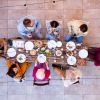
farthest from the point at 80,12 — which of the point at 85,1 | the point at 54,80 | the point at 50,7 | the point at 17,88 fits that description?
the point at 17,88

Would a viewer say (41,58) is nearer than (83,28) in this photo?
No

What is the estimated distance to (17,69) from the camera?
4.14 metres

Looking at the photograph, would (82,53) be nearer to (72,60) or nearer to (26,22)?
(72,60)

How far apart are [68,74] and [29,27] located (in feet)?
3.27

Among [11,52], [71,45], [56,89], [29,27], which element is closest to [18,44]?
[11,52]

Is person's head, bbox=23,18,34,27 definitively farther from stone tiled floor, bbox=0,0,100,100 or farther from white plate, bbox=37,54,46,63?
stone tiled floor, bbox=0,0,100,100

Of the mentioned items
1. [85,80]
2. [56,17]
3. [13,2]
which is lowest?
[85,80]

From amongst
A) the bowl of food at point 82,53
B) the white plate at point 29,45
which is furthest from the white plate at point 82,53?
the white plate at point 29,45

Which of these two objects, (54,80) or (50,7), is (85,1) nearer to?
(50,7)

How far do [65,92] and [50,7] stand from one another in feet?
5.17

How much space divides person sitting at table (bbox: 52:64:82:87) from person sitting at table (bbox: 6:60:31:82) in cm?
52

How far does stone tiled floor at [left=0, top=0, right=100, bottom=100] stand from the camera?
4566 mm

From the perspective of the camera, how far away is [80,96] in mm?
4574

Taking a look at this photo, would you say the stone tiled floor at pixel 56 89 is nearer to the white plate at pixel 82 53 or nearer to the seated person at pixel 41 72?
the seated person at pixel 41 72
